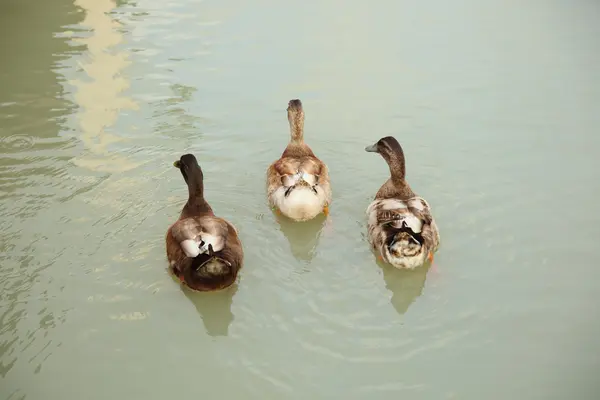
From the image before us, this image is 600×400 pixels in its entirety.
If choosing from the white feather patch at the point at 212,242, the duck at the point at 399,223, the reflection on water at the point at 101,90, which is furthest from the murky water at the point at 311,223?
the white feather patch at the point at 212,242

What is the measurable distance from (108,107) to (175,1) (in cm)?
440

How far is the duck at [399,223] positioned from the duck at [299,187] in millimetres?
563

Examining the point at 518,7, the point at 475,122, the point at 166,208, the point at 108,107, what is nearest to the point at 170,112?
the point at 108,107

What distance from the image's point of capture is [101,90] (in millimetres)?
9680

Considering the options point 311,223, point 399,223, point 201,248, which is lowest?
point 311,223

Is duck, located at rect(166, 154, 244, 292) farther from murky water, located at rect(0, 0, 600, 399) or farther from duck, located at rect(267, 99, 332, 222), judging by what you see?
duck, located at rect(267, 99, 332, 222)

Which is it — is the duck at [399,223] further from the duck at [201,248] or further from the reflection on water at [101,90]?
the reflection on water at [101,90]

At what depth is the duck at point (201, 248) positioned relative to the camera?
231 inches

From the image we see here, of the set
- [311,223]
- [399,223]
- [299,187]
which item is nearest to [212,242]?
[299,187]

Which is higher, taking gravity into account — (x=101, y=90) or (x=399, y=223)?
(x=399, y=223)

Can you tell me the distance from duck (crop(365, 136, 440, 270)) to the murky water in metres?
0.21

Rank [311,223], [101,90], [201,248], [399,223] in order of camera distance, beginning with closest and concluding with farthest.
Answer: [201,248], [399,223], [311,223], [101,90]

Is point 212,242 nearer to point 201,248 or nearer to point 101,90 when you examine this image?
point 201,248

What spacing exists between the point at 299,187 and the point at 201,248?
4.33 feet
